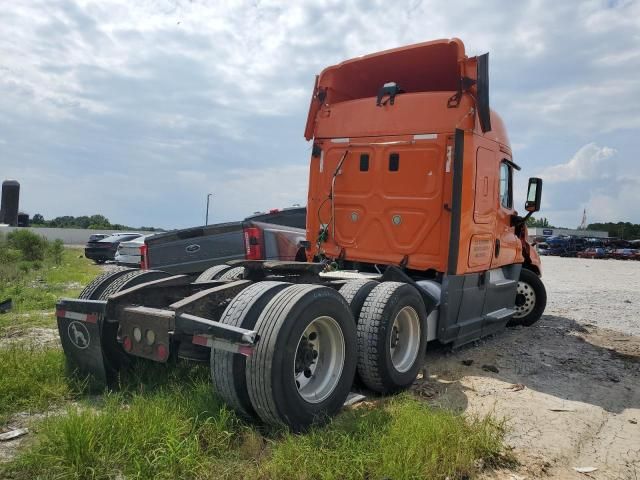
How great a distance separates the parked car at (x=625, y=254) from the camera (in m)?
40.1

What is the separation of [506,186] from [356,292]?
358 cm

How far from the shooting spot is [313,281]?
5.13m

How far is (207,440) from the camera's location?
328cm

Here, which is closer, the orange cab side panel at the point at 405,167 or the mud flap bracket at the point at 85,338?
the mud flap bracket at the point at 85,338

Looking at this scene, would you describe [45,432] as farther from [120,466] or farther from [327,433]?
[327,433]

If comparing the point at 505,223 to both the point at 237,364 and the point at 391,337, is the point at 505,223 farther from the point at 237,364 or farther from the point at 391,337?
the point at 237,364

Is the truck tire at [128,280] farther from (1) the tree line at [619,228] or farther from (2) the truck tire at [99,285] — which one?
(1) the tree line at [619,228]

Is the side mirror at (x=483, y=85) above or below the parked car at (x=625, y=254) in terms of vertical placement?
above

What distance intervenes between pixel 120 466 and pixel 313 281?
8.48 feet

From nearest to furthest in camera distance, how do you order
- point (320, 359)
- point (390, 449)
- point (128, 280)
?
point (390, 449), point (320, 359), point (128, 280)

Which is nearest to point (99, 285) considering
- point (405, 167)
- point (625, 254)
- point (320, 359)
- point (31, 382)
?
point (31, 382)

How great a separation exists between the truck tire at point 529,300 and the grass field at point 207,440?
4.97m

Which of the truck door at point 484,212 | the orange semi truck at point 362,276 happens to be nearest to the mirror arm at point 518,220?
the orange semi truck at point 362,276

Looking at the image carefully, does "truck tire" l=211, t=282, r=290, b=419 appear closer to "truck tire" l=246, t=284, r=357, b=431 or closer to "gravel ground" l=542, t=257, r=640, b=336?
"truck tire" l=246, t=284, r=357, b=431
